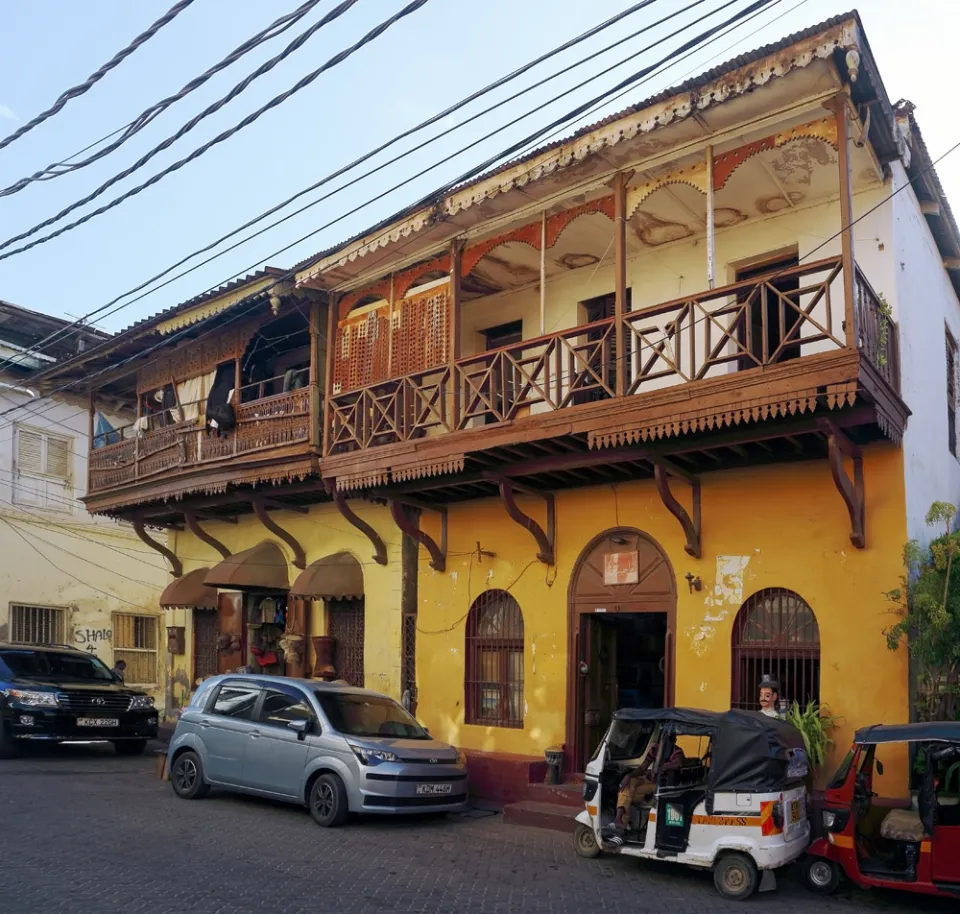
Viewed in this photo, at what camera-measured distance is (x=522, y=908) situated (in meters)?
7.96

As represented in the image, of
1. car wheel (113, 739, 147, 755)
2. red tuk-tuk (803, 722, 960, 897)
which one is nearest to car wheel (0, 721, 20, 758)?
car wheel (113, 739, 147, 755)

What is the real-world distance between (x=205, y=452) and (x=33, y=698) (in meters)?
4.67

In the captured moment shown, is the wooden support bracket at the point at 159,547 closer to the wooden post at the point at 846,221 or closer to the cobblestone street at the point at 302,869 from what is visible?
the cobblestone street at the point at 302,869

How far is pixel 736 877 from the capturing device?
28.2 ft

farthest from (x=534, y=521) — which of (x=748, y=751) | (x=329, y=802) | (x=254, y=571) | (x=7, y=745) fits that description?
(x=7, y=745)

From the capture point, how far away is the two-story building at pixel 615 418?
1055cm

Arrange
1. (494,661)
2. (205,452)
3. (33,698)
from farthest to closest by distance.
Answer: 1. (205,452)
2. (33,698)
3. (494,661)

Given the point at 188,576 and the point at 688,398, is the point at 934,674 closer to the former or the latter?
the point at 688,398

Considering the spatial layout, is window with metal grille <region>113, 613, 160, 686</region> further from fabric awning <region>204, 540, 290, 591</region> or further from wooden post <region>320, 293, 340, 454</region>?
wooden post <region>320, 293, 340, 454</region>

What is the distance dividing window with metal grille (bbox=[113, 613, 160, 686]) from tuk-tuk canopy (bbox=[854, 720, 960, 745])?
20.5 m

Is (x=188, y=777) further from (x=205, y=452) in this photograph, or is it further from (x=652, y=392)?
(x=652, y=392)

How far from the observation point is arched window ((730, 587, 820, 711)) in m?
11.2

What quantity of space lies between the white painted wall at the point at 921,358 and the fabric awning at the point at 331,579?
8499mm

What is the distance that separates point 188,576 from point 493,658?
25.0ft
